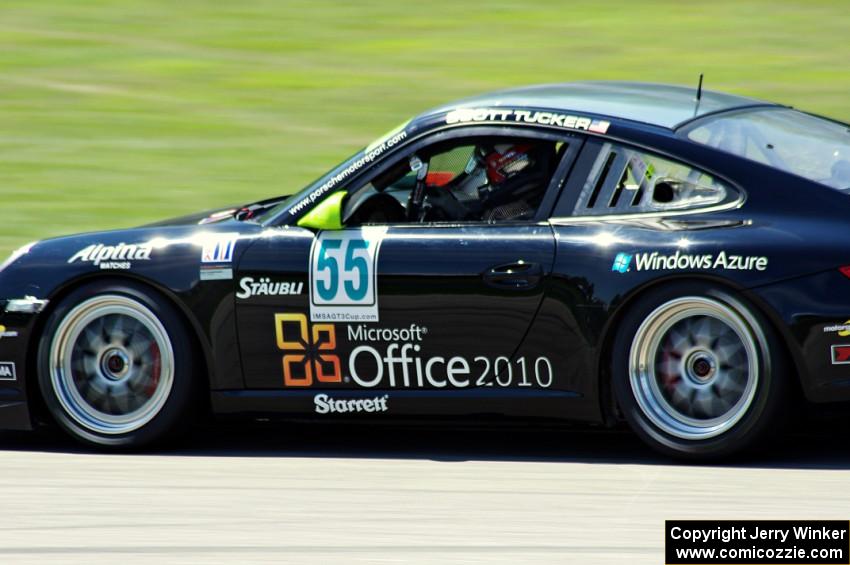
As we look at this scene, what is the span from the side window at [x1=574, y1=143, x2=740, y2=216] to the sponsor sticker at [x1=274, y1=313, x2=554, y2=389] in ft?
2.08

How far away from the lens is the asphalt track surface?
4629mm

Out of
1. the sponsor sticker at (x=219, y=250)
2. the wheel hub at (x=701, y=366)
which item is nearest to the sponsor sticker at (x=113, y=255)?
the sponsor sticker at (x=219, y=250)

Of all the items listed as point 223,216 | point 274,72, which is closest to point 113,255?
point 223,216

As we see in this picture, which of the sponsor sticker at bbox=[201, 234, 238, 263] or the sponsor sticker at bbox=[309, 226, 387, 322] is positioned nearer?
the sponsor sticker at bbox=[309, 226, 387, 322]

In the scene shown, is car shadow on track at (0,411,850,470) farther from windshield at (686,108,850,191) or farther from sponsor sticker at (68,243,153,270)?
windshield at (686,108,850,191)

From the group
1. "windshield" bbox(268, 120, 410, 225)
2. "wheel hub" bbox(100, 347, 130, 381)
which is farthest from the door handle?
"wheel hub" bbox(100, 347, 130, 381)

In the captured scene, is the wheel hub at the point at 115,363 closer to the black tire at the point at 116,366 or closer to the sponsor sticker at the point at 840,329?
the black tire at the point at 116,366

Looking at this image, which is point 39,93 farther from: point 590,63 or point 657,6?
point 657,6

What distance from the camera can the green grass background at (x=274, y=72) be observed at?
10.9 m

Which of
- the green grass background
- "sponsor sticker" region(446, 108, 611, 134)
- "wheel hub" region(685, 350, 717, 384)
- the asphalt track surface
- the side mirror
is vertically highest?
the green grass background

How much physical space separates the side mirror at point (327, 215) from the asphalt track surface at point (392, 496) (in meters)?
0.92

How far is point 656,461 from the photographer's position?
18.1ft

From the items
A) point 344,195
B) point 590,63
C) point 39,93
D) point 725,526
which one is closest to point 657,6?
point 590,63

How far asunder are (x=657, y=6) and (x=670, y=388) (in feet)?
33.3
